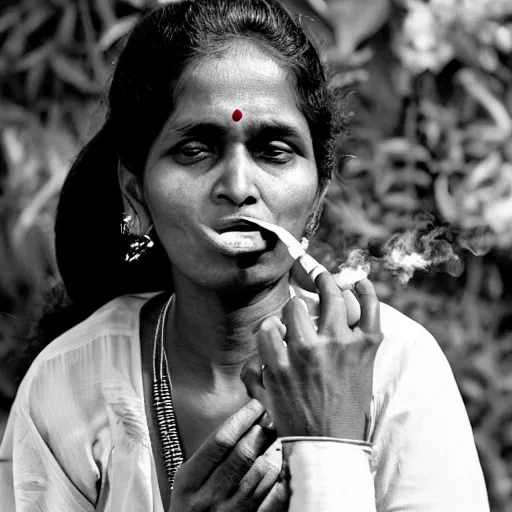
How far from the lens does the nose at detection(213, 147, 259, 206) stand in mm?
1681

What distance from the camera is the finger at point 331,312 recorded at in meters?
1.52

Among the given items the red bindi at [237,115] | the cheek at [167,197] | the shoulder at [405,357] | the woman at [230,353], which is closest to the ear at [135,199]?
the woman at [230,353]

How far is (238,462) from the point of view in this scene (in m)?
1.58

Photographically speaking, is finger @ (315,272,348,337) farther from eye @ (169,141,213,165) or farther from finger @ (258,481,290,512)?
eye @ (169,141,213,165)

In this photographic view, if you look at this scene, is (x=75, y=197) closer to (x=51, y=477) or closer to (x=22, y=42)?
(x=51, y=477)

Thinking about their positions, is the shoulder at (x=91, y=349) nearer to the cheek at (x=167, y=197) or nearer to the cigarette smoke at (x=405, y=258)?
the cheek at (x=167, y=197)

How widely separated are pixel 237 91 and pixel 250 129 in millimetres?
72

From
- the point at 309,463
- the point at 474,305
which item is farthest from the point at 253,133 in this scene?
the point at 474,305

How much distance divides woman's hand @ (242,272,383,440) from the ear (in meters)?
0.52

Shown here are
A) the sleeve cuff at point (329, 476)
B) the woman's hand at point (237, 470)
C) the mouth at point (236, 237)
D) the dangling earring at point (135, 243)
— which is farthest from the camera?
the dangling earring at point (135, 243)

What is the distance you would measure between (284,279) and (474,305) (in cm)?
113

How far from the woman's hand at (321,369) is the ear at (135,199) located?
522 mm

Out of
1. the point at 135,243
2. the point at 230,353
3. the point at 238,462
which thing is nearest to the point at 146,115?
the point at 135,243

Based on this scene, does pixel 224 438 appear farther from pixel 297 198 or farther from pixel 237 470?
pixel 297 198
